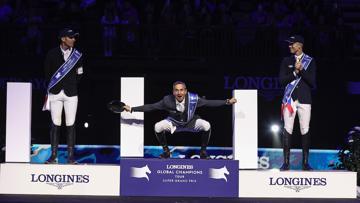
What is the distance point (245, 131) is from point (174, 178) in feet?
3.73

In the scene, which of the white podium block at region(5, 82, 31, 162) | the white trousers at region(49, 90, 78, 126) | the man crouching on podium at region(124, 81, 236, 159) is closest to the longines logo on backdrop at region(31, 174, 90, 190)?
the white podium block at region(5, 82, 31, 162)

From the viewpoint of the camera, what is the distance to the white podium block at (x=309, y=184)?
9.13 metres

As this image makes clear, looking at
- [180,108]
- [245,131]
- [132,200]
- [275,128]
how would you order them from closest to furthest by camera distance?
1. [132,200]
2. [180,108]
3. [245,131]
4. [275,128]

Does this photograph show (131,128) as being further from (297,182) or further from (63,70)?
(297,182)

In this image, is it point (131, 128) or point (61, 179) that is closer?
point (61, 179)

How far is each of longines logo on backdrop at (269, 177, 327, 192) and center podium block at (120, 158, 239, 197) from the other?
0.53 m

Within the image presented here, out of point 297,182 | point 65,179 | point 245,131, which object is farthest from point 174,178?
point 297,182

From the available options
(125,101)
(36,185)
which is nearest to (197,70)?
(125,101)

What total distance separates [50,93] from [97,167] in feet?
3.79

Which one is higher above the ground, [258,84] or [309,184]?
[258,84]

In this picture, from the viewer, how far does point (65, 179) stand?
9.09 metres

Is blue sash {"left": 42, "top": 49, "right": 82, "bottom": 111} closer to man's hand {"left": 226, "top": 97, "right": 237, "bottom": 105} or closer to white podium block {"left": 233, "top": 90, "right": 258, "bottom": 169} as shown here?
man's hand {"left": 226, "top": 97, "right": 237, "bottom": 105}

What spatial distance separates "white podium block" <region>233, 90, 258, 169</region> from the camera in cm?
932

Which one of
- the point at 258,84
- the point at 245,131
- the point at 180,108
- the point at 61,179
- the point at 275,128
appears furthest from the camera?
the point at 275,128
